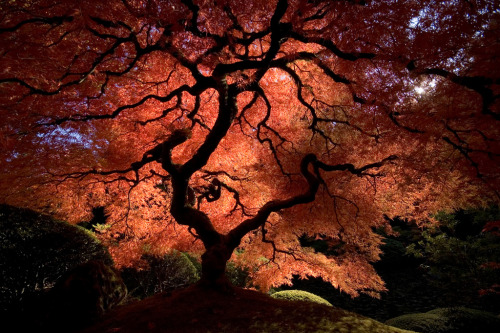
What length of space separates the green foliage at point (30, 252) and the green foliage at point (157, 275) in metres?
2.71

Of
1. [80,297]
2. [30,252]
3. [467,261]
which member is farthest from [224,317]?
[467,261]

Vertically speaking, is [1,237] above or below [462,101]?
below

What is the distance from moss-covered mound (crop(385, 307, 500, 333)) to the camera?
4863 millimetres

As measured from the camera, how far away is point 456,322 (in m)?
4.97

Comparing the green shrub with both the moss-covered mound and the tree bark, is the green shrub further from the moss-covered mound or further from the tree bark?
the tree bark

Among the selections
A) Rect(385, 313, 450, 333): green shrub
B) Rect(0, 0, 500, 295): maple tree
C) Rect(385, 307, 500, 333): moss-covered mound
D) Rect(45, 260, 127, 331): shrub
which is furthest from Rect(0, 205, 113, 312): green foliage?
Rect(385, 307, 500, 333): moss-covered mound

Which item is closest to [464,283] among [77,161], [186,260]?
[186,260]

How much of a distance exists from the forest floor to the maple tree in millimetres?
438

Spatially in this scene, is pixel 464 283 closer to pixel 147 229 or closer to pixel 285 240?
pixel 285 240

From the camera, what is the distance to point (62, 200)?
15.9 feet

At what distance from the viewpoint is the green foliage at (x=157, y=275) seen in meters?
7.57

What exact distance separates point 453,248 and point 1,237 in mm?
9921

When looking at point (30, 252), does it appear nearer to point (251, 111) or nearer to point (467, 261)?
point (251, 111)

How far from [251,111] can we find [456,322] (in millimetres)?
6242
